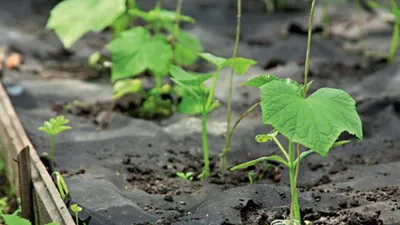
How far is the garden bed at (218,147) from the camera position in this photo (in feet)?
8.78

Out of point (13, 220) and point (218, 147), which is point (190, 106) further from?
point (13, 220)

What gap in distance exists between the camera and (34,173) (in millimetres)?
2951

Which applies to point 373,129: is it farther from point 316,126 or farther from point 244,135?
point 316,126

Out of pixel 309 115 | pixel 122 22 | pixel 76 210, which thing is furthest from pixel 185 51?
pixel 309 115

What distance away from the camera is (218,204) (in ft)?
8.66

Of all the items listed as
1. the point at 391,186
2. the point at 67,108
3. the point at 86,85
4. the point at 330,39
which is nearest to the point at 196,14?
the point at 330,39

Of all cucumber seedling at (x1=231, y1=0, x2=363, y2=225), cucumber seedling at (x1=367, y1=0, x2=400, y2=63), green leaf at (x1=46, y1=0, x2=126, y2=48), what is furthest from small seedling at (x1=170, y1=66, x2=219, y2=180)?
cucumber seedling at (x1=367, y1=0, x2=400, y2=63)

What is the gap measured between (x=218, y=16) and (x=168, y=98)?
6.91 feet

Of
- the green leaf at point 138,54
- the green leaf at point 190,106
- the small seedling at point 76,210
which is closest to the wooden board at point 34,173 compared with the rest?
the small seedling at point 76,210

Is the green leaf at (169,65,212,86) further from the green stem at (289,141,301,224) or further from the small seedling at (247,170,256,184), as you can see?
the green stem at (289,141,301,224)

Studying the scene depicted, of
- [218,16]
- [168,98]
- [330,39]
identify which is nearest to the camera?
[168,98]

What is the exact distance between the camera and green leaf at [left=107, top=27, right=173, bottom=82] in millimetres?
3604

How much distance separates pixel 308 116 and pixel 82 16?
66.0 inches

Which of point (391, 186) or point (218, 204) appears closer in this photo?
point (218, 204)
